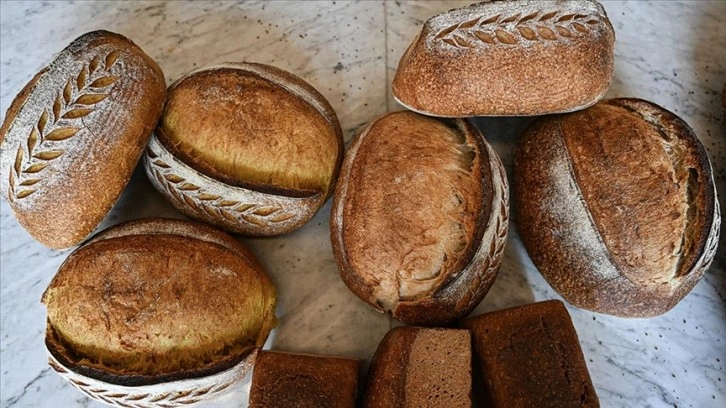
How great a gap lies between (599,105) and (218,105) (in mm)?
1056

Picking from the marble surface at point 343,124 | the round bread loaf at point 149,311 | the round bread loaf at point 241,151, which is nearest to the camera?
the round bread loaf at point 149,311

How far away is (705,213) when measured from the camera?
5.27ft

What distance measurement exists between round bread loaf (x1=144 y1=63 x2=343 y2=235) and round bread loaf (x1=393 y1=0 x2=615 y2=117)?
1.15 feet

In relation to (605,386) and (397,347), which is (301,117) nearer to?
(397,347)

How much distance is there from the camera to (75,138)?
154 cm

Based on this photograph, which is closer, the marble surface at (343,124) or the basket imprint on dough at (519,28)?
the basket imprint on dough at (519,28)

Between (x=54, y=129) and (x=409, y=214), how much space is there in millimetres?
916

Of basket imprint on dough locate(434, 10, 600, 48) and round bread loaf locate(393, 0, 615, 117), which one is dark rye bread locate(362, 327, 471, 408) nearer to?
round bread loaf locate(393, 0, 615, 117)

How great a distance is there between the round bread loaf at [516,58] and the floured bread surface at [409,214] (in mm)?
150

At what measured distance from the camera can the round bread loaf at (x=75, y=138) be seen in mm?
1542

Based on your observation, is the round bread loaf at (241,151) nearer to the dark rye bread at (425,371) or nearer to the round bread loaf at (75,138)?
the round bread loaf at (75,138)

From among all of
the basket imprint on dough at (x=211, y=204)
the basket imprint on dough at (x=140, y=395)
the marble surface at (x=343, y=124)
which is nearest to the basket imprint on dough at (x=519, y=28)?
the marble surface at (x=343, y=124)

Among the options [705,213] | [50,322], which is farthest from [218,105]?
[705,213]

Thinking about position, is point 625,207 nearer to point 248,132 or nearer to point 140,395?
point 248,132
